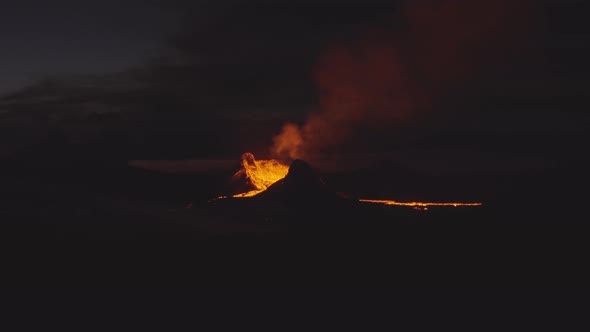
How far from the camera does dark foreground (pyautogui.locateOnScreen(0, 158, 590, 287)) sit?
35.4 metres

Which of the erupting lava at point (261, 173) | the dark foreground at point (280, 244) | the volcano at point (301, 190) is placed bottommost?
the dark foreground at point (280, 244)

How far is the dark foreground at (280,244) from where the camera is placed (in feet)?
116

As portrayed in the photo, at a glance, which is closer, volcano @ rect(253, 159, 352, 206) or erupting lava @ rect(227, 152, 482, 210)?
volcano @ rect(253, 159, 352, 206)

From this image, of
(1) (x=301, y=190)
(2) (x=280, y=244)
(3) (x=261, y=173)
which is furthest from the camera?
(3) (x=261, y=173)

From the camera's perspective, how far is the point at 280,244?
42.8m

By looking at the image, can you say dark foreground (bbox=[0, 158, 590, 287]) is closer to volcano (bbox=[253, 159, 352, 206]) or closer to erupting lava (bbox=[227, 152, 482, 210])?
volcano (bbox=[253, 159, 352, 206])

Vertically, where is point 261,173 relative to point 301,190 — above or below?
above

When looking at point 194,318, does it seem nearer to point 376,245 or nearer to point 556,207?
point 376,245

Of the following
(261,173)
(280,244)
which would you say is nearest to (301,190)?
(261,173)

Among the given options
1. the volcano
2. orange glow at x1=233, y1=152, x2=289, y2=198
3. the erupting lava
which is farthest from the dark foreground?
orange glow at x1=233, y1=152, x2=289, y2=198

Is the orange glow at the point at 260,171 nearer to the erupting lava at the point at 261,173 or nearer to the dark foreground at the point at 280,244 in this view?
the erupting lava at the point at 261,173

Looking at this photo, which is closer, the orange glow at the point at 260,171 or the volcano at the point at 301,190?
the volcano at the point at 301,190

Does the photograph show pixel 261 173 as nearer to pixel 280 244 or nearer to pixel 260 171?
pixel 260 171

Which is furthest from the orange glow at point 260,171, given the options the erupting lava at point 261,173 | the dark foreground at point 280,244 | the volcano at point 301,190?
the dark foreground at point 280,244
